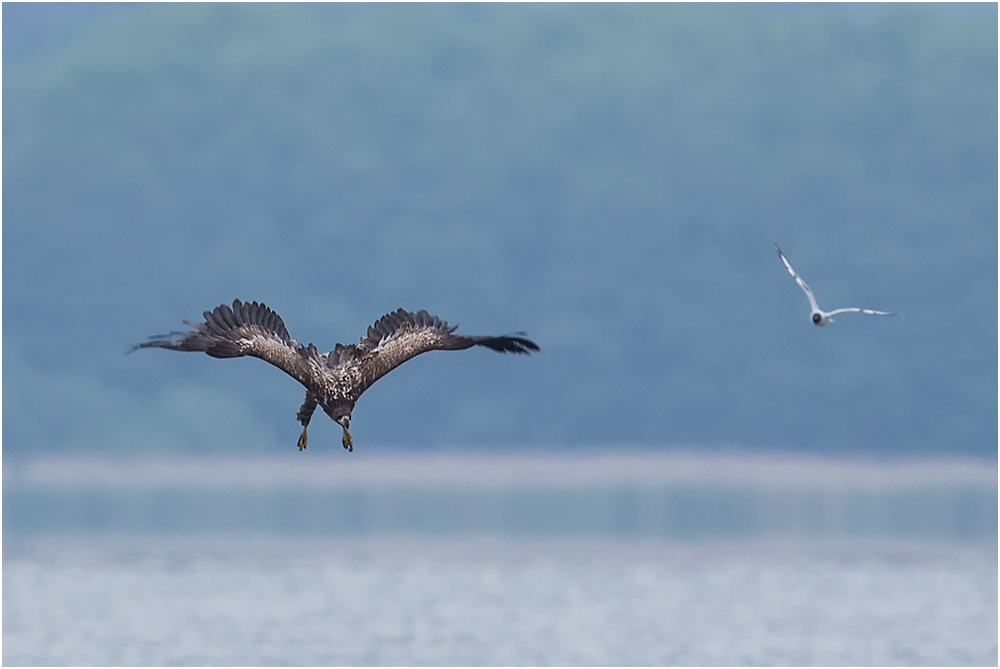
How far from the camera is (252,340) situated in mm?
35250

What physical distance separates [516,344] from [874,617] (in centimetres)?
8129

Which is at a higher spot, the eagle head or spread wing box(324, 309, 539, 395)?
spread wing box(324, 309, 539, 395)

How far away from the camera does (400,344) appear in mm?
35500

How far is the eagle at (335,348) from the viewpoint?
3462cm

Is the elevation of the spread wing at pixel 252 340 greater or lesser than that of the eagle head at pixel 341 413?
greater

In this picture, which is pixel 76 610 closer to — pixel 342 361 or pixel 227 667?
pixel 227 667

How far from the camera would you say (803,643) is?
102562mm

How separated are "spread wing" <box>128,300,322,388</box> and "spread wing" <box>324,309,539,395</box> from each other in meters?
0.60

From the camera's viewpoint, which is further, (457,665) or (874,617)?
(874,617)

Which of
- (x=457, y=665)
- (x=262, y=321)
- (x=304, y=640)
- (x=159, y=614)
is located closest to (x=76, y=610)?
(x=159, y=614)

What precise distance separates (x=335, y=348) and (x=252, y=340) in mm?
1729

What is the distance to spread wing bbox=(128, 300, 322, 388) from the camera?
34.8 meters

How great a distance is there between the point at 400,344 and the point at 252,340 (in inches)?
121

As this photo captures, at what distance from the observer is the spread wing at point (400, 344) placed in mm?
35094
